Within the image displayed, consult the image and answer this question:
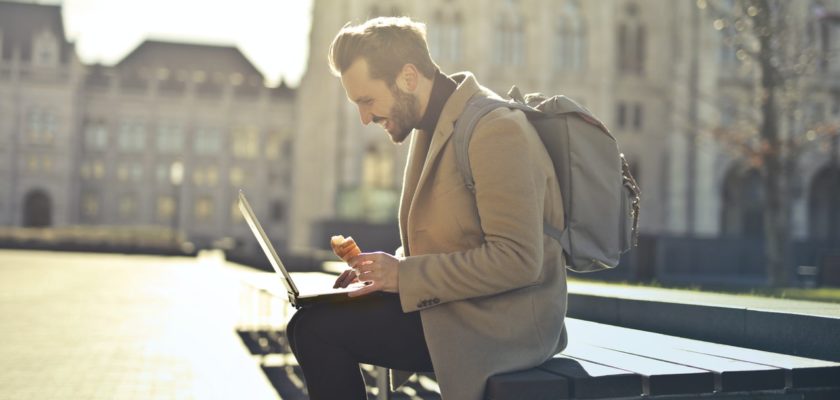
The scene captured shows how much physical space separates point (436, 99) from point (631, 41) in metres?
42.5

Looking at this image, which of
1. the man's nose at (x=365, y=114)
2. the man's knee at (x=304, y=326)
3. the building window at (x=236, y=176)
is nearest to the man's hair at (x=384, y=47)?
the man's nose at (x=365, y=114)

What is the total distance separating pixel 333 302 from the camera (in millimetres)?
2734

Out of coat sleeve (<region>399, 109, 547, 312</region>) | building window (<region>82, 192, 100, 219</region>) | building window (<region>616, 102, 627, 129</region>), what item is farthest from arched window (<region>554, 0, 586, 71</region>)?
coat sleeve (<region>399, 109, 547, 312</region>)

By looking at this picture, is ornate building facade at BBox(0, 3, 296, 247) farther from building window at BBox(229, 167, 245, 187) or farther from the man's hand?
the man's hand

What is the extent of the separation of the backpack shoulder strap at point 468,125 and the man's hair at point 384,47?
0.22 metres

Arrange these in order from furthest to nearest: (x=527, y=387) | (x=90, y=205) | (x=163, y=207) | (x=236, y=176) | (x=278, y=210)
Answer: (x=278, y=210), (x=236, y=176), (x=163, y=207), (x=90, y=205), (x=527, y=387)

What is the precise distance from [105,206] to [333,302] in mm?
64683

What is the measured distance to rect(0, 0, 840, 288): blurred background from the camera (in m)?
18.5

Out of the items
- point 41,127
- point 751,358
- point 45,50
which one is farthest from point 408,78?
point 45,50

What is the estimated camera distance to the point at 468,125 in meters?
2.66

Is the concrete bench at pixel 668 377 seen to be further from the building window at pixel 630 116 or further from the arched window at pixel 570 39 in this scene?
the building window at pixel 630 116

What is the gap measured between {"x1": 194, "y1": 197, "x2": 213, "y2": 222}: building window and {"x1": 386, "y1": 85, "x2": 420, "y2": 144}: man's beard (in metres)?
64.7

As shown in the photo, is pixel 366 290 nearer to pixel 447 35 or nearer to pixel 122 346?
pixel 122 346

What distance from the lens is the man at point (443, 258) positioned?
8.39ft
